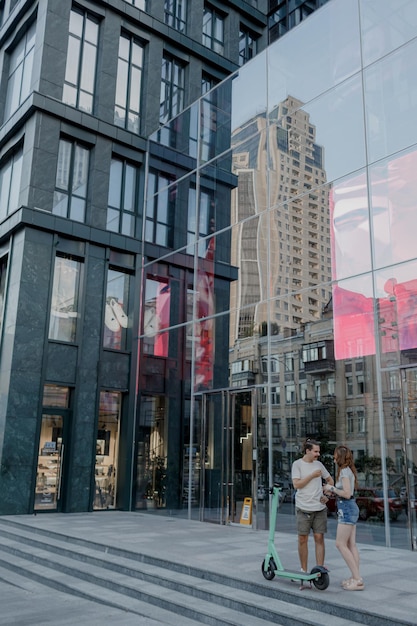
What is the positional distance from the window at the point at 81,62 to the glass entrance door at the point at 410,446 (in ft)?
43.7

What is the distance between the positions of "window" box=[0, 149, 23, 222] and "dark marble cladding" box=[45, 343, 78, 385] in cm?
454

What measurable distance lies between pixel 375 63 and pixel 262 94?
138 inches

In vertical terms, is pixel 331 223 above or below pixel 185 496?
above

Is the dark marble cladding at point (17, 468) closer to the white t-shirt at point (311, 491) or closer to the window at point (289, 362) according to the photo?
the window at point (289, 362)

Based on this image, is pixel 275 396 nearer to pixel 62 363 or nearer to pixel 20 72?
pixel 62 363

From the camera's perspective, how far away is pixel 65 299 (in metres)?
16.8

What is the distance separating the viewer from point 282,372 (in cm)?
1253

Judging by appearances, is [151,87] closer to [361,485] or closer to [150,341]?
[150,341]

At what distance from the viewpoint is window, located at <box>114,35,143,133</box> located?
19.0m

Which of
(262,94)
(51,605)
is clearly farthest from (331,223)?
(51,605)

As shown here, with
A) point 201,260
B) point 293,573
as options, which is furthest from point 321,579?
point 201,260

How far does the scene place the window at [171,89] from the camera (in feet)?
65.6

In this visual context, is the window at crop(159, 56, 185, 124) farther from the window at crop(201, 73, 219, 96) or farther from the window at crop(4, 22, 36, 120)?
the window at crop(4, 22, 36, 120)

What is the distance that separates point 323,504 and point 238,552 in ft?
9.54
